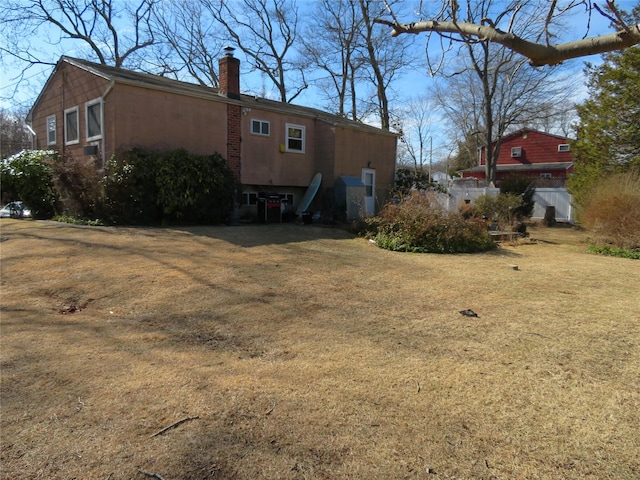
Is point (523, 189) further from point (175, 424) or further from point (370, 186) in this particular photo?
point (175, 424)

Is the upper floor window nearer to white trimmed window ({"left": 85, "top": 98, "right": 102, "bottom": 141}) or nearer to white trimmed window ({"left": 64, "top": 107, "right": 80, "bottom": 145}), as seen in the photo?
white trimmed window ({"left": 85, "top": 98, "right": 102, "bottom": 141})

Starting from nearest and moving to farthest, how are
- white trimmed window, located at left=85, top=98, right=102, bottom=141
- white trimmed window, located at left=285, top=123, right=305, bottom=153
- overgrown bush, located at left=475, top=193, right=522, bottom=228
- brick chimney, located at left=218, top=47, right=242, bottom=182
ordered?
white trimmed window, located at left=85, top=98, right=102, bottom=141
brick chimney, located at left=218, top=47, right=242, bottom=182
overgrown bush, located at left=475, top=193, right=522, bottom=228
white trimmed window, located at left=285, top=123, right=305, bottom=153

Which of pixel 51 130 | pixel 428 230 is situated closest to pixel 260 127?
pixel 51 130

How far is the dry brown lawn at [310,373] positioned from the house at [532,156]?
2873cm

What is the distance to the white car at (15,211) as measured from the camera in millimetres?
13661

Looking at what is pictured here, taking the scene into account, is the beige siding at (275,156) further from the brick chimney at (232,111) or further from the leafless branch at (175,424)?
the leafless branch at (175,424)

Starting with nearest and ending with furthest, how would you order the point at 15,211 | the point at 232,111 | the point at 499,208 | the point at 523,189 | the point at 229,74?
the point at 15,211 < the point at 232,111 < the point at 229,74 < the point at 499,208 < the point at 523,189

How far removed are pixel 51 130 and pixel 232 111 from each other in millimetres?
6893

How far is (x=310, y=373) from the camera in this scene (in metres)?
3.26

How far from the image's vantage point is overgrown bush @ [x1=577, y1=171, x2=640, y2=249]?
1009 cm

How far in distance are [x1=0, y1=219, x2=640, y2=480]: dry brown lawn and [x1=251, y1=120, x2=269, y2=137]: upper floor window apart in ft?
29.0

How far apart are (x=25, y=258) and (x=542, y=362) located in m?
7.81

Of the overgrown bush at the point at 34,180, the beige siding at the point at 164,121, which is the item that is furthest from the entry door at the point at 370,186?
the overgrown bush at the point at 34,180

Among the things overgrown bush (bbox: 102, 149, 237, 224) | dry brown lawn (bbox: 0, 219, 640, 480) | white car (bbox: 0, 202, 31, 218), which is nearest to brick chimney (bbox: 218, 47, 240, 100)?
overgrown bush (bbox: 102, 149, 237, 224)
